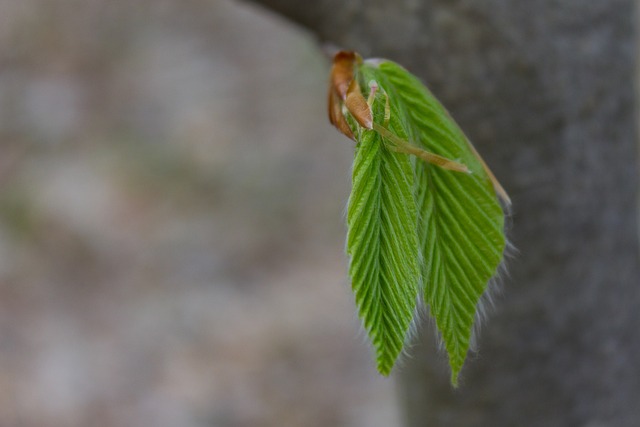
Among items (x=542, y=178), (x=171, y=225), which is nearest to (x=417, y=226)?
(x=542, y=178)

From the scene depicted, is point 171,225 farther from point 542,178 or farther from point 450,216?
point 450,216

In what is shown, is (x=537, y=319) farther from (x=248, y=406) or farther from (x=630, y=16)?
(x=248, y=406)

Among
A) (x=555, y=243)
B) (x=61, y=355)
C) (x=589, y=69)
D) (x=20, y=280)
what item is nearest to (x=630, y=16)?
(x=589, y=69)

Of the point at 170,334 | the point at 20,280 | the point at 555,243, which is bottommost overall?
the point at 20,280

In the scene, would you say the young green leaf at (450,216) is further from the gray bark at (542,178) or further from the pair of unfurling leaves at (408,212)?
the gray bark at (542,178)

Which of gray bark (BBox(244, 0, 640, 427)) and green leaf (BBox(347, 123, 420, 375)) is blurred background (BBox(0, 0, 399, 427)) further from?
green leaf (BBox(347, 123, 420, 375))

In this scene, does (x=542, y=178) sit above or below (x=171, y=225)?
above
